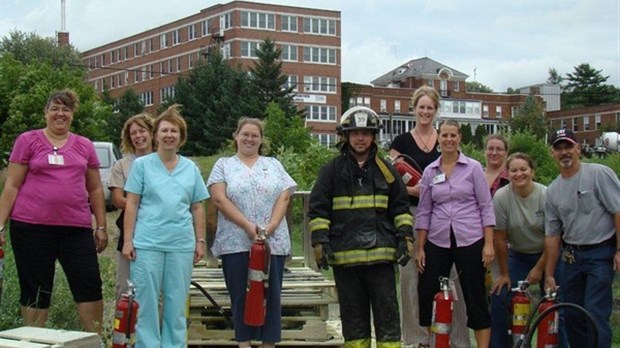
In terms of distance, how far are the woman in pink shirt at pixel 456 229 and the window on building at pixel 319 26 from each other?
73.1m

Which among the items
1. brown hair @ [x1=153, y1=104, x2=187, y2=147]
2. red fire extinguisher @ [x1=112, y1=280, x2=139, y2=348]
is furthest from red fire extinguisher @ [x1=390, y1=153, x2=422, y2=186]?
red fire extinguisher @ [x1=112, y1=280, x2=139, y2=348]

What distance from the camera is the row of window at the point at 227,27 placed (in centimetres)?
7575

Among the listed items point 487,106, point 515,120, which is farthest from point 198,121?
point 487,106

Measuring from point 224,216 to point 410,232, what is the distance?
1.36 meters

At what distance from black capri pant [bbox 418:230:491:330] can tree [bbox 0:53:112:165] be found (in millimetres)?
19138

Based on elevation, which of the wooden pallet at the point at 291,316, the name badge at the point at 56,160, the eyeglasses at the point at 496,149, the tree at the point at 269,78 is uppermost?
the tree at the point at 269,78

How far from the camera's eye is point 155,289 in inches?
238

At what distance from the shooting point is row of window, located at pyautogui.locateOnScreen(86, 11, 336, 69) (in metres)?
75.8

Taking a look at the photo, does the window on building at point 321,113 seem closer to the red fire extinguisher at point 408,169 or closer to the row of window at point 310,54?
the row of window at point 310,54

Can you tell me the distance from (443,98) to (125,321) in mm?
89093

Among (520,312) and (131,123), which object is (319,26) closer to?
(131,123)

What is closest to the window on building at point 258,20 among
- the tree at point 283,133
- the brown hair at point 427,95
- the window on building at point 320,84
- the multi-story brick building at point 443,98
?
the window on building at point 320,84

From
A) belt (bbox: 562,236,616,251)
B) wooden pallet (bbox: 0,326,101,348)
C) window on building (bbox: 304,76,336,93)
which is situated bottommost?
wooden pallet (bbox: 0,326,101,348)

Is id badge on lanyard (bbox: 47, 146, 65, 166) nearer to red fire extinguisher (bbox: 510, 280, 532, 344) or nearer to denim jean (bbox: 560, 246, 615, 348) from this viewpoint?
red fire extinguisher (bbox: 510, 280, 532, 344)
